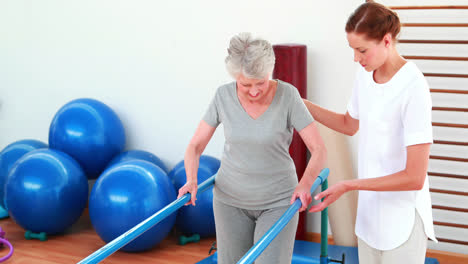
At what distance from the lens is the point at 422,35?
3.63 metres

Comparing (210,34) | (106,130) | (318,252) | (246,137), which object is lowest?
(318,252)

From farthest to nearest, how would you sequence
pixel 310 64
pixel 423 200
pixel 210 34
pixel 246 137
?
1. pixel 210 34
2. pixel 310 64
3. pixel 246 137
4. pixel 423 200

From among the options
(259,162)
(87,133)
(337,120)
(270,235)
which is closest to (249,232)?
(259,162)

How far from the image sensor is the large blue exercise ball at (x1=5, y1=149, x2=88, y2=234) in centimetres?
391

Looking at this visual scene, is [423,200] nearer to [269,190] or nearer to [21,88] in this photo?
[269,190]

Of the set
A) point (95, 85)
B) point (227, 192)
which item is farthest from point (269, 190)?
point (95, 85)

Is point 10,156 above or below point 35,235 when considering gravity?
above

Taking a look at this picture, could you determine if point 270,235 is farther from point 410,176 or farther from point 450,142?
point 450,142

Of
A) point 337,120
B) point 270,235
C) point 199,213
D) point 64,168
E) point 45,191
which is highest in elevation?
point 337,120

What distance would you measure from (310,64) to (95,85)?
1770 millimetres

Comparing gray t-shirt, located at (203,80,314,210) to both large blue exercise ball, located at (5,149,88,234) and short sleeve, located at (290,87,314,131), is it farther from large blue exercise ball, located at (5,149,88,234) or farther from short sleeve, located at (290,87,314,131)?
large blue exercise ball, located at (5,149,88,234)

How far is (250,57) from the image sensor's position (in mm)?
2033

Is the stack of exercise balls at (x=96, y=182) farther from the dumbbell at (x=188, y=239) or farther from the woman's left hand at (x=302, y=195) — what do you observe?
the woman's left hand at (x=302, y=195)

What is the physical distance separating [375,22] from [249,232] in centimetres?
94
